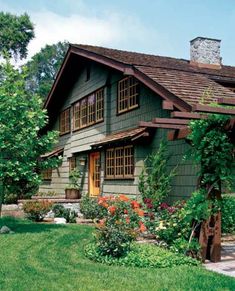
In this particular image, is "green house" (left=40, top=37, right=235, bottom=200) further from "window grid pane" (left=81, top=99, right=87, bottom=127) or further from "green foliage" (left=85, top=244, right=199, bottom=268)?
"green foliage" (left=85, top=244, right=199, bottom=268)

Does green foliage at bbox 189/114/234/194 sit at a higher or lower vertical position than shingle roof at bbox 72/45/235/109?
lower

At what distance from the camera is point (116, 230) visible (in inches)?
304

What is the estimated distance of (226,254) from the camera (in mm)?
8578

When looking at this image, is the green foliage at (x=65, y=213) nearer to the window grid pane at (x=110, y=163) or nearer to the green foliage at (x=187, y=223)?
the window grid pane at (x=110, y=163)

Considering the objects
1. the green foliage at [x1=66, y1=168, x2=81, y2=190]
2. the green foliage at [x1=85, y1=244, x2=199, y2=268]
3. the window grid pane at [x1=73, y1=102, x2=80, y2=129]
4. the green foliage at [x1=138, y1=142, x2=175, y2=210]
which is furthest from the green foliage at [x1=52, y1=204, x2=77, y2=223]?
the window grid pane at [x1=73, y1=102, x2=80, y2=129]

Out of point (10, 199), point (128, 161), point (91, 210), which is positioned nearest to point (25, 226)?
point (91, 210)

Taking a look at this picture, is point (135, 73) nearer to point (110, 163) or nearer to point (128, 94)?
point (128, 94)

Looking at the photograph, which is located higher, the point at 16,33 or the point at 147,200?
the point at 16,33

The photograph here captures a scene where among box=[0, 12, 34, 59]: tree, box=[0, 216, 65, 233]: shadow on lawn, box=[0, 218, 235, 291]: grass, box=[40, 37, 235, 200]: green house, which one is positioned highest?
box=[0, 12, 34, 59]: tree

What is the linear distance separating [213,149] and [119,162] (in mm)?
7850

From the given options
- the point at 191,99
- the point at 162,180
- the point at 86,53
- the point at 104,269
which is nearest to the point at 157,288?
the point at 104,269

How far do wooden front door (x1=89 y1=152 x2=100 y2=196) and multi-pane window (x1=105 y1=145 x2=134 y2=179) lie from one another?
1454 mm

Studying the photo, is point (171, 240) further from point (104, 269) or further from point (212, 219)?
point (104, 269)

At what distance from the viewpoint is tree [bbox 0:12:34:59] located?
139 feet
